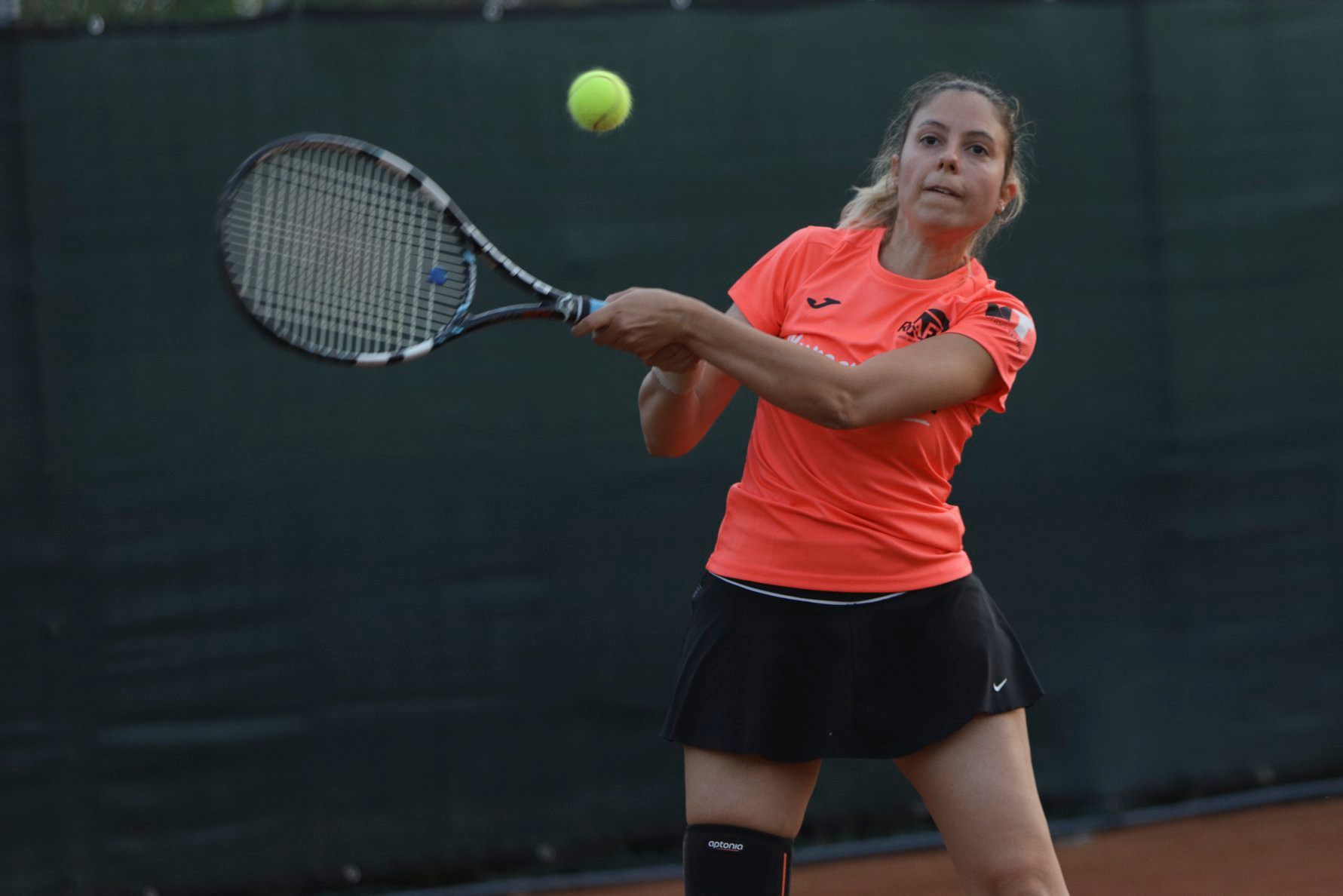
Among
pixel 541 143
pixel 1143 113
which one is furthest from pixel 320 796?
pixel 1143 113

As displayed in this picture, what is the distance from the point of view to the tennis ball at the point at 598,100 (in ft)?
8.12

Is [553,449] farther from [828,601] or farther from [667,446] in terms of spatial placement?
[828,601]

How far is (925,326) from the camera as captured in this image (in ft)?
7.11

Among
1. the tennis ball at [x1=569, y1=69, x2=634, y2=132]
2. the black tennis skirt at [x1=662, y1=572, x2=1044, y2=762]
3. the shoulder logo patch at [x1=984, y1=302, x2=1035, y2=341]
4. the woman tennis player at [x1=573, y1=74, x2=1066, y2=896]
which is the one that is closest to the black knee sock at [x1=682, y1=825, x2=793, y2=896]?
the woman tennis player at [x1=573, y1=74, x2=1066, y2=896]

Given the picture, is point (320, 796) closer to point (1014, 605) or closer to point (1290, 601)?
point (1014, 605)

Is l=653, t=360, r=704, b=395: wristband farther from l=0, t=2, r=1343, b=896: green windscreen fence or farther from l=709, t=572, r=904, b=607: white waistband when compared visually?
l=0, t=2, r=1343, b=896: green windscreen fence

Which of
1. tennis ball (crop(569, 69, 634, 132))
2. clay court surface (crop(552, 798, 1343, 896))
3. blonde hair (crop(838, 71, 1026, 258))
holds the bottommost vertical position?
clay court surface (crop(552, 798, 1343, 896))

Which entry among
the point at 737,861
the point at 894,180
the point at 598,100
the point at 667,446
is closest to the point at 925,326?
the point at 894,180

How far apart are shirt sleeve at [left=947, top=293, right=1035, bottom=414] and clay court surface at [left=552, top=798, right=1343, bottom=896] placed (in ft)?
5.69

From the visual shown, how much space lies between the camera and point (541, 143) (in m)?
3.52

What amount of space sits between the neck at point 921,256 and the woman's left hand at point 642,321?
0.44 m

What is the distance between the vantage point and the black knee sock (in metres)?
2.08

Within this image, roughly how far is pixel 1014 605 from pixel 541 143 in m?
1.70

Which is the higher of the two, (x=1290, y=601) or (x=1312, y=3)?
(x=1312, y=3)
